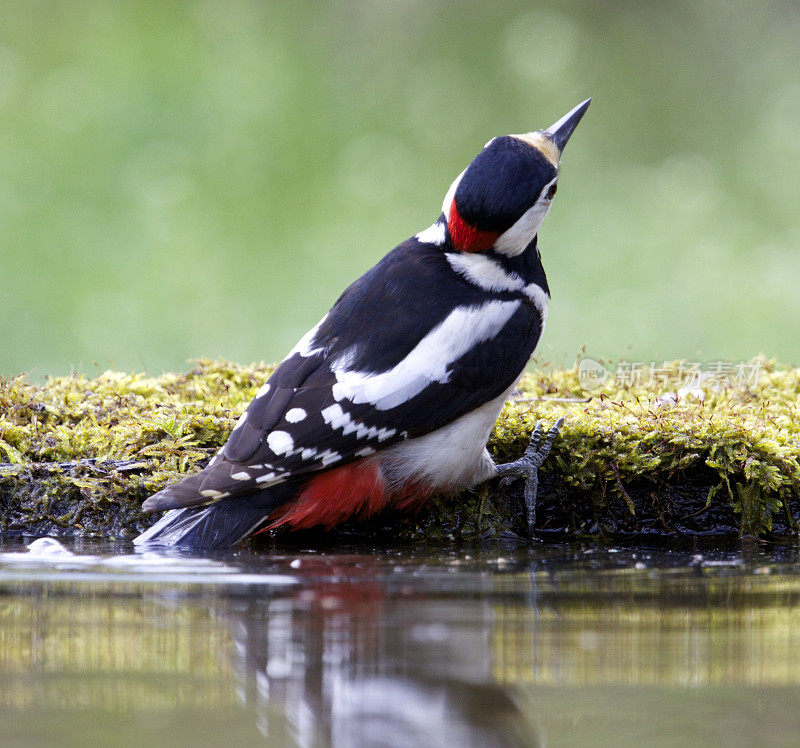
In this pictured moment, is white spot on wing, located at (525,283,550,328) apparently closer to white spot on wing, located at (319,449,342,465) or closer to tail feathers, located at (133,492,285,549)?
white spot on wing, located at (319,449,342,465)

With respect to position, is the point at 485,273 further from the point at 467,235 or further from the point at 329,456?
the point at 329,456

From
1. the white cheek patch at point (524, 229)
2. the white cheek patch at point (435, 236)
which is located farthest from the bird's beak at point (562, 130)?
the white cheek patch at point (435, 236)

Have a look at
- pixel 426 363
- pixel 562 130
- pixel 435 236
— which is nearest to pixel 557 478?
pixel 426 363

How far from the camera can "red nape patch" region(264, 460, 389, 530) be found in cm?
319

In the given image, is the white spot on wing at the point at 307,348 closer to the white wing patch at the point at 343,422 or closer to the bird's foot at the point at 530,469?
the white wing patch at the point at 343,422

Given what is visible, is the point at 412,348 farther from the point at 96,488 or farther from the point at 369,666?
the point at 369,666

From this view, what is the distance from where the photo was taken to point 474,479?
3371 millimetres

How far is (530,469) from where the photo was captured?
10.9ft

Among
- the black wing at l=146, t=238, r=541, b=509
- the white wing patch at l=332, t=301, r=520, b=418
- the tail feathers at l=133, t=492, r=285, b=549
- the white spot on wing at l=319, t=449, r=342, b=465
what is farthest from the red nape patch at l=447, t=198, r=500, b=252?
the tail feathers at l=133, t=492, r=285, b=549

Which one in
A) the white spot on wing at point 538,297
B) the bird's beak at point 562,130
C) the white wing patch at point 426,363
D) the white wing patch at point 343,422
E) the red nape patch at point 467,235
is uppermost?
the bird's beak at point 562,130

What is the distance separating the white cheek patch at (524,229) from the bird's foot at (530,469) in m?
0.63

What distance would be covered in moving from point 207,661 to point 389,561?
111 cm

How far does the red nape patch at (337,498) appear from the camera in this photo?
3.19 metres

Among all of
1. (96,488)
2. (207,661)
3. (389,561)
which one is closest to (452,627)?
(207,661)
